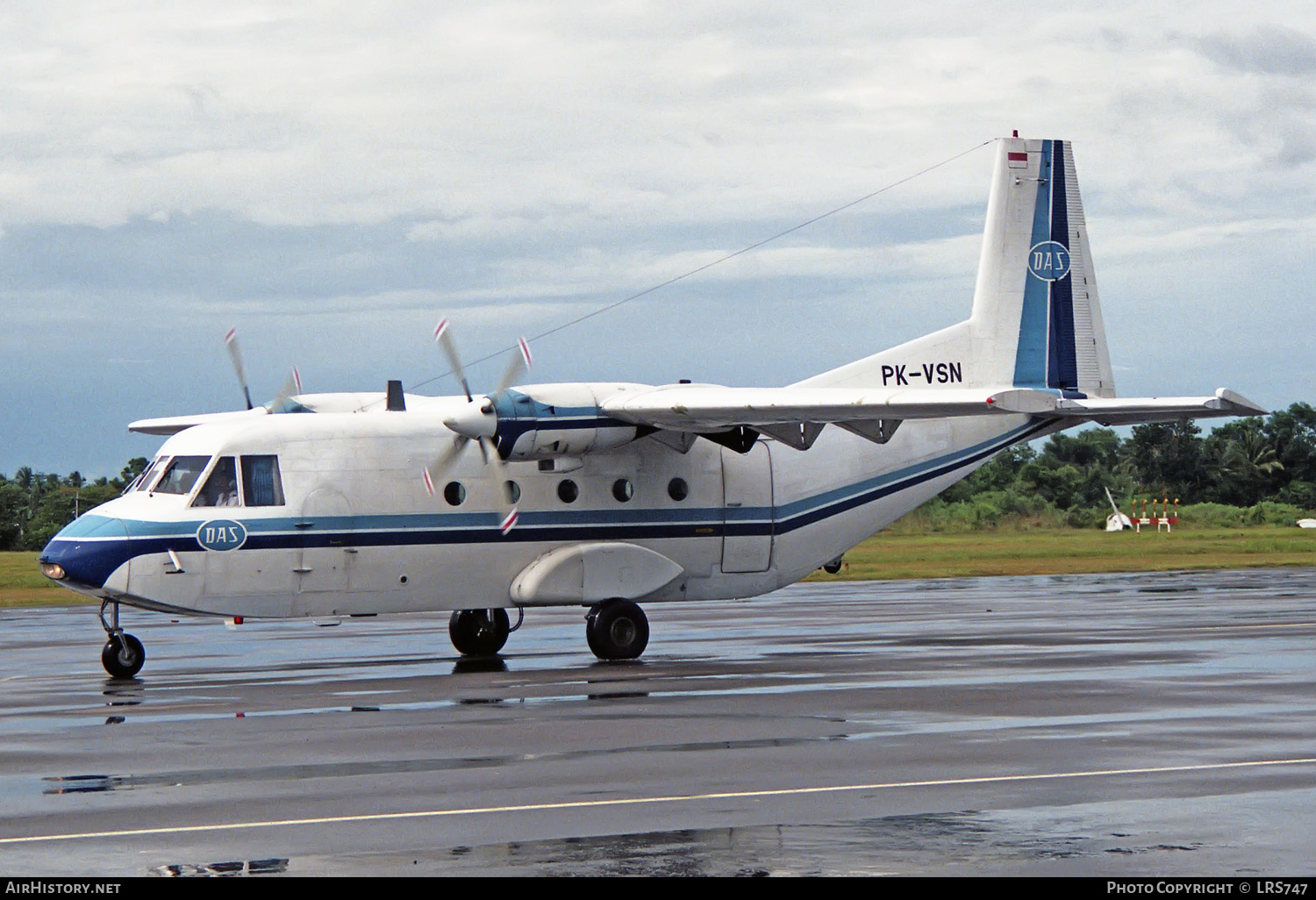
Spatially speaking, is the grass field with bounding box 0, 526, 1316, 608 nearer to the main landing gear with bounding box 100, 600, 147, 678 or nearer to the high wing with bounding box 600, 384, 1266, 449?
the main landing gear with bounding box 100, 600, 147, 678

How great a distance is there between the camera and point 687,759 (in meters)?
12.5

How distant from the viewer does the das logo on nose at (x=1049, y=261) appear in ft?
90.8

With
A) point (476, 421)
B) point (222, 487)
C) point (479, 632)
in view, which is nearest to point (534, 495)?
point (476, 421)

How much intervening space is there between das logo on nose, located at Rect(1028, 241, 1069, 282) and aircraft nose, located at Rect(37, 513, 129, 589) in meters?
15.4

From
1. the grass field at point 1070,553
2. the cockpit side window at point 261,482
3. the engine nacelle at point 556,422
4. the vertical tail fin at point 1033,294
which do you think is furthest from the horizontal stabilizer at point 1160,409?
the grass field at point 1070,553

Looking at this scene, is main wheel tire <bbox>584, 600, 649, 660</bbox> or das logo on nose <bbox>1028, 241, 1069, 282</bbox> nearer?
main wheel tire <bbox>584, 600, 649, 660</bbox>

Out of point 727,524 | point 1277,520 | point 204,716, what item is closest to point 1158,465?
point 1277,520

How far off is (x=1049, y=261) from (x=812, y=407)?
28.1 feet

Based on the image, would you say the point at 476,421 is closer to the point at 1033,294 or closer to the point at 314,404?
the point at 314,404

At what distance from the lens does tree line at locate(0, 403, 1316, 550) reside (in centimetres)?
7244

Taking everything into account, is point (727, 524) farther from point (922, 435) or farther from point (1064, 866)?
point (1064, 866)

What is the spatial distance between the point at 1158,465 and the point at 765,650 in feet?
226

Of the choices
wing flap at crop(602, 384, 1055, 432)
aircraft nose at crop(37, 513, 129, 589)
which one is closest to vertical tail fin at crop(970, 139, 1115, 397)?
wing flap at crop(602, 384, 1055, 432)

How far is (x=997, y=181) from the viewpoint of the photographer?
27.5m
